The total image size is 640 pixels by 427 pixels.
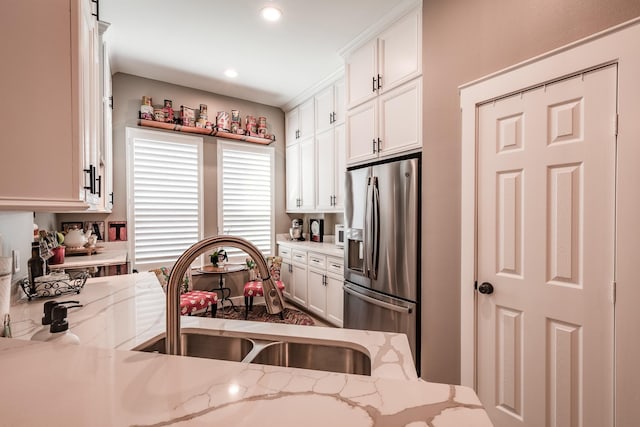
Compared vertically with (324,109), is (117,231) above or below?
below

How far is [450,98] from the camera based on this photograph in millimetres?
1893

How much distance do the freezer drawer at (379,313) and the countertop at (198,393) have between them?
1.38 metres

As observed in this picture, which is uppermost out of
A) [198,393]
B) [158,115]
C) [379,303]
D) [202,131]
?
[158,115]

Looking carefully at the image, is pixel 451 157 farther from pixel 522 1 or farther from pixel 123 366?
pixel 123 366

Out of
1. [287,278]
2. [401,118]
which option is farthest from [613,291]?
[287,278]

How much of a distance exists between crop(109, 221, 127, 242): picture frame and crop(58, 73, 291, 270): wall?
0.19ft

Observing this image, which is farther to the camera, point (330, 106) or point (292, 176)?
point (292, 176)

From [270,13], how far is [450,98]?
62.0 inches

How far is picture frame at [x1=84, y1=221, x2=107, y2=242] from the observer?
3262 millimetres

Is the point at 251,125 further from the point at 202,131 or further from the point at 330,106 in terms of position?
the point at 330,106

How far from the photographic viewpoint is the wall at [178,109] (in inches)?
134

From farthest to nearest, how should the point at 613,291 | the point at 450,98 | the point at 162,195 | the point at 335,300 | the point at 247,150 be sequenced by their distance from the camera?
the point at 247,150, the point at 162,195, the point at 335,300, the point at 450,98, the point at 613,291

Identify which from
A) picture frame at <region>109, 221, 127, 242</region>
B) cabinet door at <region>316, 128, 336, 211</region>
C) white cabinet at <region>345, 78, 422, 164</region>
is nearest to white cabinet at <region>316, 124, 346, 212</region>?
cabinet door at <region>316, 128, 336, 211</region>

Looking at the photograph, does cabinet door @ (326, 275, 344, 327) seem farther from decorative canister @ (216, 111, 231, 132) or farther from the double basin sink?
decorative canister @ (216, 111, 231, 132)
